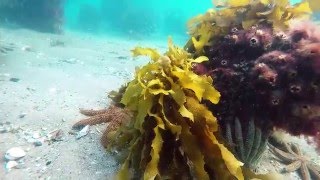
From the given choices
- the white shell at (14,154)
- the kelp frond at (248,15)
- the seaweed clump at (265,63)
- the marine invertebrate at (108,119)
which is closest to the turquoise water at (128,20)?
the marine invertebrate at (108,119)

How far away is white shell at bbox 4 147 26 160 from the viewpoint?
147 inches

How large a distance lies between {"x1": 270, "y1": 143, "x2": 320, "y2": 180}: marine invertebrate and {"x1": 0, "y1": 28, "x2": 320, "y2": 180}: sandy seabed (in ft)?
0.29

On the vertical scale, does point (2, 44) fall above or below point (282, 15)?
below

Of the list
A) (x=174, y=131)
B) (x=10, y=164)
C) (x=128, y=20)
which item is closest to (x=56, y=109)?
A: (x=10, y=164)

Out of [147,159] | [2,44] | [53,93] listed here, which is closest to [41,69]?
[53,93]

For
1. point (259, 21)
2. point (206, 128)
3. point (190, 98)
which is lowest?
point (206, 128)

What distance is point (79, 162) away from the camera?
11.2 ft

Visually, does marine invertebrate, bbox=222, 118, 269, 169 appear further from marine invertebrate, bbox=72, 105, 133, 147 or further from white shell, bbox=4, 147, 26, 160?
white shell, bbox=4, 147, 26, 160

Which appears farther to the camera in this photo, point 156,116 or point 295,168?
point 295,168

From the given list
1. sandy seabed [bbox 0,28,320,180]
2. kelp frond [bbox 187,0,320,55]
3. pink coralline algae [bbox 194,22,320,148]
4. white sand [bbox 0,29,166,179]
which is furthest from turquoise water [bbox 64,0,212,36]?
pink coralline algae [bbox 194,22,320,148]

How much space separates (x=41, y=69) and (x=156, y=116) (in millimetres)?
6780

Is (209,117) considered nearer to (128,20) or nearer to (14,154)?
(14,154)

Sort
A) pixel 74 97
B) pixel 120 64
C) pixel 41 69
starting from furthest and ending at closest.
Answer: pixel 120 64, pixel 41 69, pixel 74 97

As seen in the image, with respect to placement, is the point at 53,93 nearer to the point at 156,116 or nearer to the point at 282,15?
the point at 156,116
